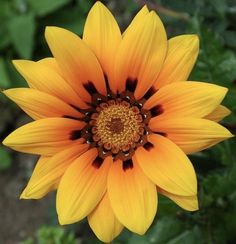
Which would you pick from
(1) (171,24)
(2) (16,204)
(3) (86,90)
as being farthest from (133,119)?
(2) (16,204)

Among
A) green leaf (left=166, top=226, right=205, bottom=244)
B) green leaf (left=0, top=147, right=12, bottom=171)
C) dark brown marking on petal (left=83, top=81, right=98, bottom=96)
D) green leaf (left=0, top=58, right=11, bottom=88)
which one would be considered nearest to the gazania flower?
dark brown marking on petal (left=83, top=81, right=98, bottom=96)

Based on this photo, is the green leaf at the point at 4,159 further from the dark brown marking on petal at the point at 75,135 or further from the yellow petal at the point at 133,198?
the yellow petal at the point at 133,198

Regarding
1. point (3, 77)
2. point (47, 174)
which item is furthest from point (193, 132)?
point (3, 77)

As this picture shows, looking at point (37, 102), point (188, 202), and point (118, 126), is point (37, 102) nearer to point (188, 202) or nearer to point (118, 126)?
point (118, 126)

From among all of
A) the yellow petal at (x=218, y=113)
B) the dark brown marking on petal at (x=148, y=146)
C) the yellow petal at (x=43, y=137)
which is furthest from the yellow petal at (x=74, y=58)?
the yellow petal at (x=218, y=113)

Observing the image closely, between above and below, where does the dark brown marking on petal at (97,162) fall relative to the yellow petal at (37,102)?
below

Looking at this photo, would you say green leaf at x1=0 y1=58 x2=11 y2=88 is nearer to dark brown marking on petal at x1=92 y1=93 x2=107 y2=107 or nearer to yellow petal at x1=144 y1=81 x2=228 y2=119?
dark brown marking on petal at x1=92 y1=93 x2=107 y2=107
